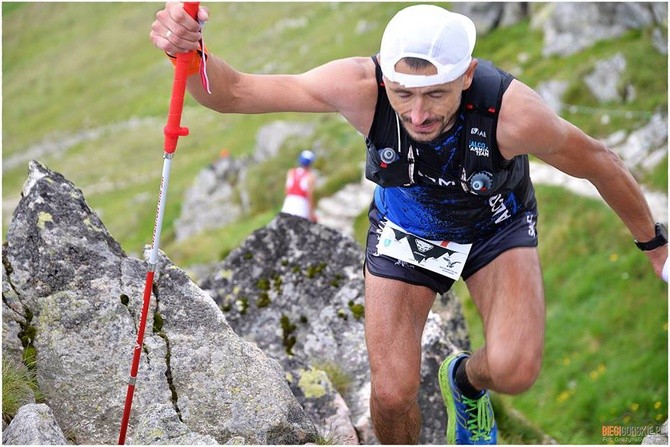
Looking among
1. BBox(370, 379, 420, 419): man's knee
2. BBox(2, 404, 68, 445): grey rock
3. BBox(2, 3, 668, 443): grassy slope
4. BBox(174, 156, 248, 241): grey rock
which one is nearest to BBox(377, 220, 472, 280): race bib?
BBox(370, 379, 420, 419): man's knee

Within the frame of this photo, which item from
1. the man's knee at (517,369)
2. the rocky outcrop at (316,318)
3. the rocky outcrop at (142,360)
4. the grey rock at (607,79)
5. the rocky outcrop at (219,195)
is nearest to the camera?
the man's knee at (517,369)

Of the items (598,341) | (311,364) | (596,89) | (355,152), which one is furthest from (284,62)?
(311,364)

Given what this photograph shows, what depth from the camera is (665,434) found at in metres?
6.56

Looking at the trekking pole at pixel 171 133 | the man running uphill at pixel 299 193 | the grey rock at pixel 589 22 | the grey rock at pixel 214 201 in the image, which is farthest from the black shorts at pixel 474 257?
the grey rock at pixel 214 201

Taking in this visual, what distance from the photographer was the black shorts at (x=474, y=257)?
677 cm

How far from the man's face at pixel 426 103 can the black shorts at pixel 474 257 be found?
1.30 meters

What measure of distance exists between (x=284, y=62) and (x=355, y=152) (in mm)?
44767

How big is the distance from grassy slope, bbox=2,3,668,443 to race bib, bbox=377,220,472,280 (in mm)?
2533

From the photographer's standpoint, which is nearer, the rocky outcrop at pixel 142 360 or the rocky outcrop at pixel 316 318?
the rocky outcrop at pixel 142 360

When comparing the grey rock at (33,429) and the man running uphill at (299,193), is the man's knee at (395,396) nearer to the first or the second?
the grey rock at (33,429)

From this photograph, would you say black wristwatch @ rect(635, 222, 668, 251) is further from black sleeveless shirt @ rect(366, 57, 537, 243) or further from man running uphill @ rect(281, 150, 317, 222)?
man running uphill @ rect(281, 150, 317, 222)

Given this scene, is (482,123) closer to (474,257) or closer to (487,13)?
(474,257)

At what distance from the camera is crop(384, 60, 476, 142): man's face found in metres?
5.75

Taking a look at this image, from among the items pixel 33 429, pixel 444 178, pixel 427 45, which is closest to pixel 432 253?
pixel 444 178
